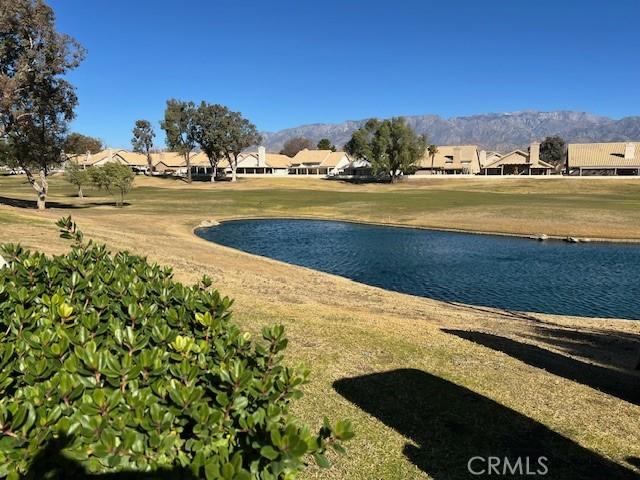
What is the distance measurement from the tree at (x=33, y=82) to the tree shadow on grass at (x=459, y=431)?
41824 mm

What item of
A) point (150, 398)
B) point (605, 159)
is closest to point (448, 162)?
point (605, 159)

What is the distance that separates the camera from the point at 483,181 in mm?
113625

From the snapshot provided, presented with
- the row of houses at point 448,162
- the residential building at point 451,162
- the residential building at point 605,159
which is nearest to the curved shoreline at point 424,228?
the row of houses at point 448,162

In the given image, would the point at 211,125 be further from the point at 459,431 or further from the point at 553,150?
the point at 553,150

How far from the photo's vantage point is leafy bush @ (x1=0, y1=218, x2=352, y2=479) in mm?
3240

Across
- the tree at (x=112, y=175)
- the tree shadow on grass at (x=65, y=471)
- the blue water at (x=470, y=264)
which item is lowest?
the blue water at (x=470, y=264)

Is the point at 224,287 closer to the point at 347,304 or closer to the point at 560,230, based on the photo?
the point at 347,304

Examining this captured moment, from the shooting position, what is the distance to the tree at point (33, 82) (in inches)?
1560

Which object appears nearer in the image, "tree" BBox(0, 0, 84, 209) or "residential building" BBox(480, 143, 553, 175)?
"tree" BBox(0, 0, 84, 209)
